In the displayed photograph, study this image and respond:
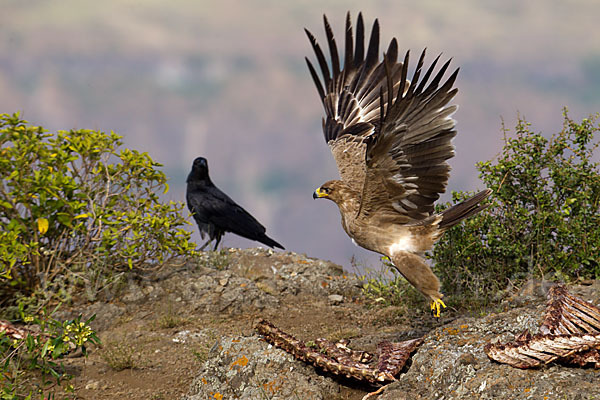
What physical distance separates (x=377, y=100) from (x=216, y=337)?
10.4 ft

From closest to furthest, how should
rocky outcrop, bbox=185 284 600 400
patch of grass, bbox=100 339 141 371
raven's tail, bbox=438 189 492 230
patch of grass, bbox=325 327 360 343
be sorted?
1. rocky outcrop, bbox=185 284 600 400
2. raven's tail, bbox=438 189 492 230
3. patch of grass, bbox=100 339 141 371
4. patch of grass, bbox=325 327 360 343

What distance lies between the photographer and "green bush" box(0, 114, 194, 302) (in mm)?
7500

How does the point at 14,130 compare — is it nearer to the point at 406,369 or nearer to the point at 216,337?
the point at 216,337

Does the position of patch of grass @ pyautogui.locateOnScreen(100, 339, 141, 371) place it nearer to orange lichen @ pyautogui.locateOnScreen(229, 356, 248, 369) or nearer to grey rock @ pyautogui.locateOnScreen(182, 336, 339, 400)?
grey rock @ pyautogui.locateOnScreen(182, 336, 339, 400)

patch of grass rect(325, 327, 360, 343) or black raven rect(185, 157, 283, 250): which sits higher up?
black raven rect(185, 157, 283, 250)

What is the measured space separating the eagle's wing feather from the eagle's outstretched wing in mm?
679

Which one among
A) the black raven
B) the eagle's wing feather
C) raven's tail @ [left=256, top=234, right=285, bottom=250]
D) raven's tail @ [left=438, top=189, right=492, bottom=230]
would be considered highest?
the black raven

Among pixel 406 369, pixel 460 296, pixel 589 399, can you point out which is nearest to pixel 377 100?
pixel 460 296

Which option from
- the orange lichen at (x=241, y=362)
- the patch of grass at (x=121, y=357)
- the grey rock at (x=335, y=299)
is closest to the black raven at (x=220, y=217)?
the grey rock at (x=335, y=299)

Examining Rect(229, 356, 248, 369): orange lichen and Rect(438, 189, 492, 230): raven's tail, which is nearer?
Rect(229, 356, 248, 369): orange lichen

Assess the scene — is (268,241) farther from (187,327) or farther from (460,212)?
(460,212)

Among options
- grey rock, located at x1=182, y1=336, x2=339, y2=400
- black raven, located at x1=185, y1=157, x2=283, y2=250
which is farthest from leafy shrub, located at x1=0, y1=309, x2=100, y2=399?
black raven, located at x1=185, y1=157, x2=283, y2=250

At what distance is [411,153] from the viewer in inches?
177

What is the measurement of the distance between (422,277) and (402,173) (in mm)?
846
